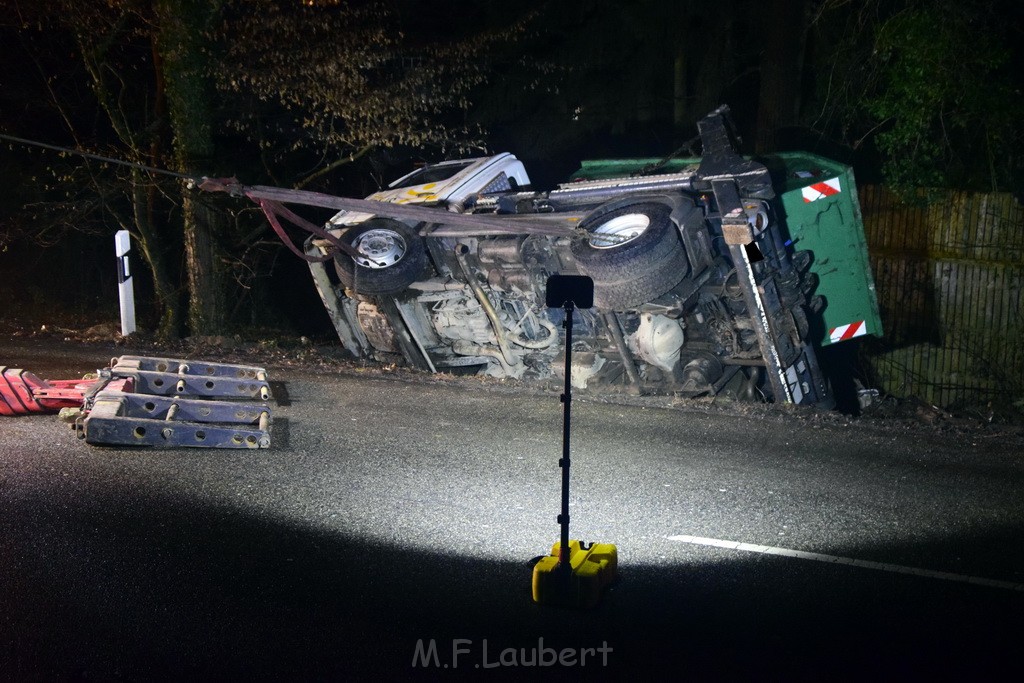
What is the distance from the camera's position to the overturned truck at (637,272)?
23.4ft

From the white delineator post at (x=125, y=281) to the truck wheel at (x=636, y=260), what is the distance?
22.0 feet

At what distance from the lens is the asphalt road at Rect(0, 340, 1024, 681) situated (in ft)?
12.1

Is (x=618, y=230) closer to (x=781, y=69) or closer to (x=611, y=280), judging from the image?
(x=611, y=280)

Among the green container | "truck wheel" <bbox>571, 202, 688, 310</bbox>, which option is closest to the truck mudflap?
"truck wheel" <bbox>571, 202, 688, 310</bbox>

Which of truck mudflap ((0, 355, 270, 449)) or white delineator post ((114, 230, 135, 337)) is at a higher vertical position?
white delineator post ((114, 230, 135, 337))

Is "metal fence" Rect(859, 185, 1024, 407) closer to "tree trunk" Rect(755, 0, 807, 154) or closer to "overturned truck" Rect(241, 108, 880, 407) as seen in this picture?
"tree trunk" Rect(755, 0, 807, 154)

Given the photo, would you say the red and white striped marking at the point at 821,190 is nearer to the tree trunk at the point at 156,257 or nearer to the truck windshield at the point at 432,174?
the truck windshield at the point at 432,174

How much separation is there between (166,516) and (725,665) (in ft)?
10.5

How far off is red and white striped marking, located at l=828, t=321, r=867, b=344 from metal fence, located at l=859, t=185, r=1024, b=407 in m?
2.67

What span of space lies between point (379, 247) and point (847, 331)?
4475 mm

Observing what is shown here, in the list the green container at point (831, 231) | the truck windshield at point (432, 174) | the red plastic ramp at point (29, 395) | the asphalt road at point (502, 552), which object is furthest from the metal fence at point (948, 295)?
the red plastic ramp at point (29, 395)

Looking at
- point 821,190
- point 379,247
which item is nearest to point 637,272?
point 821,190

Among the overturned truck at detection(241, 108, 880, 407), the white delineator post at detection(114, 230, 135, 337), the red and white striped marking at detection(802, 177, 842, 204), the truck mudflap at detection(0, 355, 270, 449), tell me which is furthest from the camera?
the white delineator post at detection(114, 230, 135, 337)

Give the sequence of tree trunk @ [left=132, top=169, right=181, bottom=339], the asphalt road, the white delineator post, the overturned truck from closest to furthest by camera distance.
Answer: the asphalt road
the overturned truck
the white delineator post
tree trunk @ [left=132, top=169, right=181, bottom=339]
